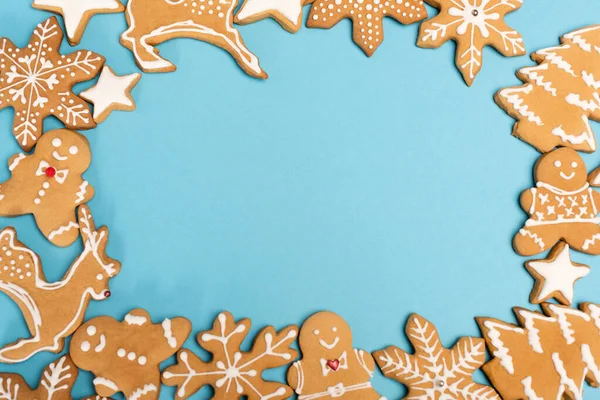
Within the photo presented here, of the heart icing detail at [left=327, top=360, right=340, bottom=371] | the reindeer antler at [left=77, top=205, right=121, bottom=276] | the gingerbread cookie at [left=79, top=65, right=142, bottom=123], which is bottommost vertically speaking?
the heart icing detail at [left=327, top=360, right=340, bottom=371]

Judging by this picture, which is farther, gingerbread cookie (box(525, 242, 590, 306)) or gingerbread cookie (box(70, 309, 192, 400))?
gingerbread cookie (box(525, 242, 590, 306))

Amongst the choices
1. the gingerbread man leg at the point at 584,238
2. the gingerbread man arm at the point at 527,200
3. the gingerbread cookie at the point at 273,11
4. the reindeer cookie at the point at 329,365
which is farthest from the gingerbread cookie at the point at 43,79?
the gingerbread man leg at the point at 584,238

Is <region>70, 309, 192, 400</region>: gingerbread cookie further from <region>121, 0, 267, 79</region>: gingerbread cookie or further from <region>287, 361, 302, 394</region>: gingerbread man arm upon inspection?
<region>121, 0, 267, 79</region>: gingerbread cookie

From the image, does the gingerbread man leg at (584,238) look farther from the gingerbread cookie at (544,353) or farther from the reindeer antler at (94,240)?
the reindeer antler at (94,240)

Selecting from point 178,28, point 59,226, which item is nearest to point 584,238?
point 178,28

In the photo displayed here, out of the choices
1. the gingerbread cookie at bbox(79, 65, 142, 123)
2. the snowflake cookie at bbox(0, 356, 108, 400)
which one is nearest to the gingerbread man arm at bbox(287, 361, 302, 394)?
the snowflake cookie at bbox(0, 356, 108, 400)

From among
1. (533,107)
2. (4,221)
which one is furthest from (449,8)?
(4,221)
